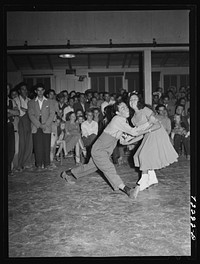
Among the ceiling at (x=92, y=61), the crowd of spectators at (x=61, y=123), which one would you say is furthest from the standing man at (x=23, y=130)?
the ceiling at (x=92, y=61)

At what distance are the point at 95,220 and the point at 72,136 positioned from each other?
338 cm

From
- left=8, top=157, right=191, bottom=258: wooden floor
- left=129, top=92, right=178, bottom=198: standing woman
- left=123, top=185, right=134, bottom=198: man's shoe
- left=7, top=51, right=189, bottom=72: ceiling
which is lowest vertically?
left=8, top=157, right=191, bottom=258: wooden floor

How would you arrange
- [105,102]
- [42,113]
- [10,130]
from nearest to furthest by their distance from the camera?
[10,130] < [42,113] < [105,102]

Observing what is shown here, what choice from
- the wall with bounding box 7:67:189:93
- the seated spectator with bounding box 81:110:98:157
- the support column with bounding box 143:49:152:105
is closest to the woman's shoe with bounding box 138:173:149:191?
the seated spectator with bounding box 81:110:98:157

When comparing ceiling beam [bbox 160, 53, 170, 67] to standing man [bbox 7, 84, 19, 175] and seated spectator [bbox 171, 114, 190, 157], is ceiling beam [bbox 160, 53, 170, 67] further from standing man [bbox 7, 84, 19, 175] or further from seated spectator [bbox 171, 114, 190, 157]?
standing man [bbox 7, 84, 19, 175]

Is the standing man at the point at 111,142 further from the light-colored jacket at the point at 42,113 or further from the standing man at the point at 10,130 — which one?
the light-colored jacket at the point at 42,113

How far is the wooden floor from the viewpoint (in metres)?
2.54

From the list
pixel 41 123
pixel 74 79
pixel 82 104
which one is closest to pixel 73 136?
pixel 41 123

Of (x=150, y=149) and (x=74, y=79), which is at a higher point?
(x=74, y=79)

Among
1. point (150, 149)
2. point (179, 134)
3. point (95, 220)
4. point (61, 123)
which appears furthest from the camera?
point (61, 123)

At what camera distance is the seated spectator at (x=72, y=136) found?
6.28 m

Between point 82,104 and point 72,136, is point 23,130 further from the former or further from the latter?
point 82,104

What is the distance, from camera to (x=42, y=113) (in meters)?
5.54

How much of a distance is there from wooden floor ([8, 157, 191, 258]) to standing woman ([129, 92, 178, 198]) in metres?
0.23
